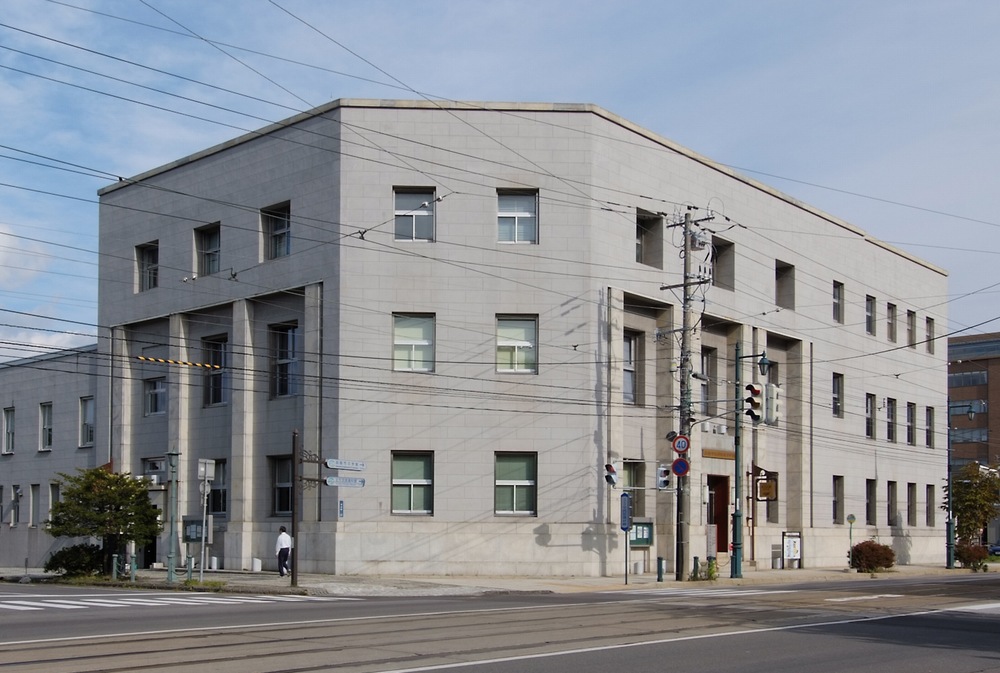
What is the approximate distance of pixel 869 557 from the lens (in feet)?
150

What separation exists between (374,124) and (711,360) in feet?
54.6

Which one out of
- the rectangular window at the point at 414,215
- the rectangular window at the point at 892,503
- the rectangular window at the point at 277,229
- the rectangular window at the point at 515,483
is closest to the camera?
the rectangular window at the point at 515,483

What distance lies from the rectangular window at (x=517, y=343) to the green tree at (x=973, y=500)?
3170 cm

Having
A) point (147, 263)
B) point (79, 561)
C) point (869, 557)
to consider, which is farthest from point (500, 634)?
point (869, 557)

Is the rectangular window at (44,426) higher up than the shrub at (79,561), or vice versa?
the rectangular window at (44,426)

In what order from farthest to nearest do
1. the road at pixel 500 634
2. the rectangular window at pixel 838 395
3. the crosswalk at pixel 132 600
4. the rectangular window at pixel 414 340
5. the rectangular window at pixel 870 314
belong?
1. the rectangular window at pixel 870 314
2. the rectangular window at pixel 838 395
3. the rectangular window at pixel 414 340
4. the crosswalk at pixel 132 600
5. the road at pixel 500 634

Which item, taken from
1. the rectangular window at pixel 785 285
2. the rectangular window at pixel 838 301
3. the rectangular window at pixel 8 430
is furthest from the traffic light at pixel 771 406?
the rectangular window at pixel 8 430

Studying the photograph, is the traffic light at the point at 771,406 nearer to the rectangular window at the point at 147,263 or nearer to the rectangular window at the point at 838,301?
the rectangular window at the point at 838,301

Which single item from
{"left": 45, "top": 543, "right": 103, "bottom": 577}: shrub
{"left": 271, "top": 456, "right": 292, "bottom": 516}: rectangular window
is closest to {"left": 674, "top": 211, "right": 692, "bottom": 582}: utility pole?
{"left": 271, "top": 456, "right": 292, "bottom": 516}: rectangular window

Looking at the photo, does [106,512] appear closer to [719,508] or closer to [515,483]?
[515,483]

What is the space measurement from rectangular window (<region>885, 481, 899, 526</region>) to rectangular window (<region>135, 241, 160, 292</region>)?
3601 cm

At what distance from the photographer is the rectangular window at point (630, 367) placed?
39.7 meters

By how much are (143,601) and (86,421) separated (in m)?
25.6

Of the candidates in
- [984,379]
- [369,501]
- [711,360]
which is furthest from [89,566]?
[984,379]
